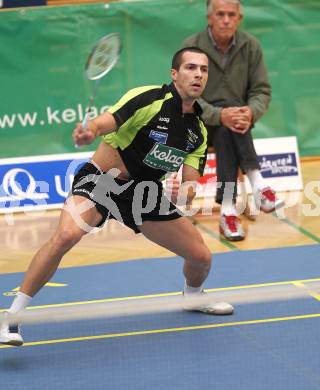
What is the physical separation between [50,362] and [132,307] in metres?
2.02

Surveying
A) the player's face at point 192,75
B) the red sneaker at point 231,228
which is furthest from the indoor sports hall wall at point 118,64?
the player's face at point 192,75

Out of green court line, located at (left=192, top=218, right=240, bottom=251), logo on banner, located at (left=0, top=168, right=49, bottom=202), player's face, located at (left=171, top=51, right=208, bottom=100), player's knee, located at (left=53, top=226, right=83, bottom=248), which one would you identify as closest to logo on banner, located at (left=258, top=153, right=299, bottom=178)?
green court line, located at (left=192, top=218, right=240, bottom=251)

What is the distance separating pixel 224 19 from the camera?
8.83 meters

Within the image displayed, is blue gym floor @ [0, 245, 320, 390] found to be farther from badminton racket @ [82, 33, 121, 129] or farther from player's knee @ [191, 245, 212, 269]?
badminton racket @ [82, 33, 121, 129]

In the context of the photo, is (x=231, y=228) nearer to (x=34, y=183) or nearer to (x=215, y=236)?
(x=215, y=236)

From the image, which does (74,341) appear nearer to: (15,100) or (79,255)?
(79,255)

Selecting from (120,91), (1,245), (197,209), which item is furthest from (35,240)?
(120,91)

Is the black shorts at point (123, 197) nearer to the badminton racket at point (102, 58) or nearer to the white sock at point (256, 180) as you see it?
the badminton racket at point (102, 58)

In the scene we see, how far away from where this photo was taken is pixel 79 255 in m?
8.55

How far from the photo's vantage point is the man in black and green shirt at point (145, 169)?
6.09 m

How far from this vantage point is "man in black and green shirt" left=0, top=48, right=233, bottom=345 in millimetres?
6090

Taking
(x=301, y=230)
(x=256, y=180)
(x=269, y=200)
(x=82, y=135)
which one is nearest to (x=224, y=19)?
(x=256, y=180)

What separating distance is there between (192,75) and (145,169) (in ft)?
2.29

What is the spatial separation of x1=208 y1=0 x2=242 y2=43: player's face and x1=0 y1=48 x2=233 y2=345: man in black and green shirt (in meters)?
2.57
